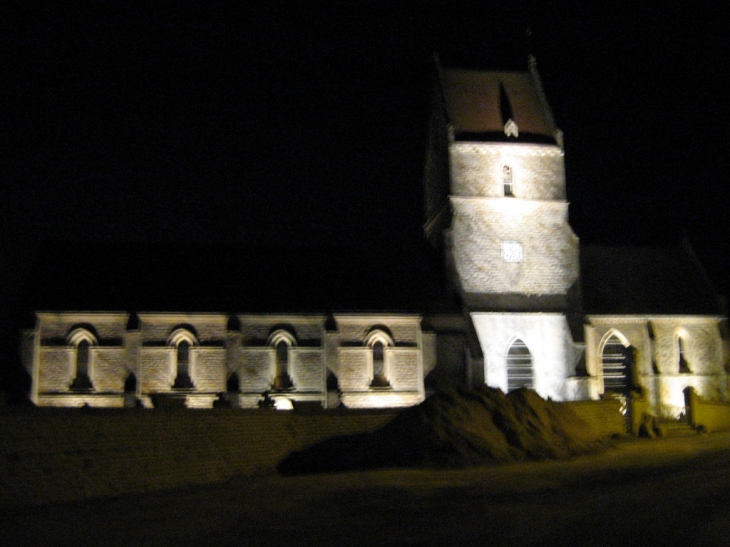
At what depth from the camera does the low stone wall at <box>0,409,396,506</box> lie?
1845cm

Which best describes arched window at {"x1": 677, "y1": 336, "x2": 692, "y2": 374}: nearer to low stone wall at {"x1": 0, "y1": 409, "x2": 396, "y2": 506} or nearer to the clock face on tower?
the clock face on tower

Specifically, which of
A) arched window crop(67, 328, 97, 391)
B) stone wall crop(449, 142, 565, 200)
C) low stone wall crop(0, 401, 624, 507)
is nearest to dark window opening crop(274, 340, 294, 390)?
arched window crop(67, 328, 97, 391)

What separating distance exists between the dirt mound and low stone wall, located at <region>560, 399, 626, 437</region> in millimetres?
2410

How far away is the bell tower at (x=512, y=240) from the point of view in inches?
1761

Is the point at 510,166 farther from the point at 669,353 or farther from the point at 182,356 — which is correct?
the point at 182,356

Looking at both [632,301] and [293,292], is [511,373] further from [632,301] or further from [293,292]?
[293,292]

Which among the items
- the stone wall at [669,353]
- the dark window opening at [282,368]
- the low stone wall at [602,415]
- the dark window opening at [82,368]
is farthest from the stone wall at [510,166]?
the dark window opening at [82,368]

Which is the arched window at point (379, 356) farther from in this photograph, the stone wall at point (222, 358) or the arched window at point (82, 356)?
the arched window at point (82, 356)

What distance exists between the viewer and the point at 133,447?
2147 centimetres

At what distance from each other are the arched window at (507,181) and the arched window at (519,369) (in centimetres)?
761

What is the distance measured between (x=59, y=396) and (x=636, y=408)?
1003 inches

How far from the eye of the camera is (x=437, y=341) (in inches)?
1706

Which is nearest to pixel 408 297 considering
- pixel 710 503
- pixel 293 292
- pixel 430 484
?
pixel 293 292

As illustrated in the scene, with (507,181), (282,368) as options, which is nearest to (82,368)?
(282,368)
